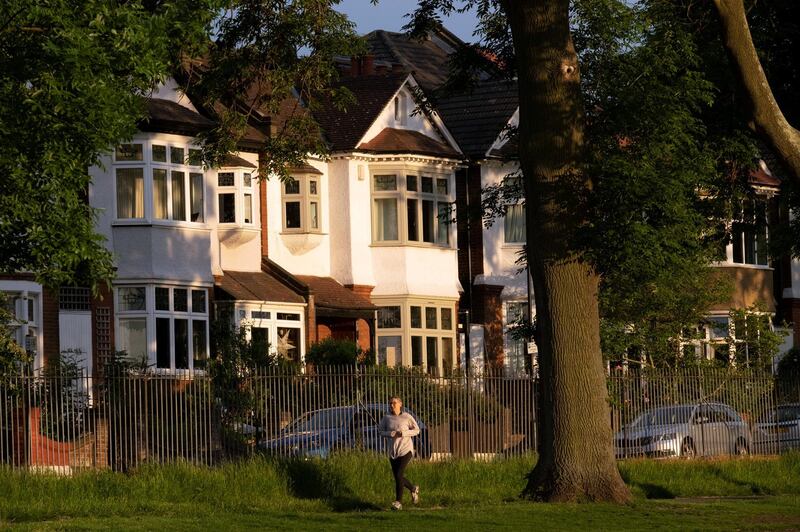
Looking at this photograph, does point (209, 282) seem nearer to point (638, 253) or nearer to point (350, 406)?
point (350, 406)

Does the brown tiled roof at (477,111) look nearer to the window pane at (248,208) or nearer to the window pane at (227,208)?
the window pane at (248,208)

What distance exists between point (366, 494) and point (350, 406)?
203cm

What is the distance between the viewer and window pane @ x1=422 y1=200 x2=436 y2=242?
1828 inches

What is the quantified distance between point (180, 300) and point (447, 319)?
9073 mm

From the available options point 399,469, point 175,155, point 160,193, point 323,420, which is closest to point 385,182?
point 175,155

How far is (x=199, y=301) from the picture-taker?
40656 millimetres

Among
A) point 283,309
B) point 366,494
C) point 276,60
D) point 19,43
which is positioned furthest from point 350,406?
point 283,309

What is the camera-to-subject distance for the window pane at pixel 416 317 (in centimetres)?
4584

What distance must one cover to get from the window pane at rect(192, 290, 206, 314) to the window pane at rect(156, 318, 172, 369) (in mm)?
932

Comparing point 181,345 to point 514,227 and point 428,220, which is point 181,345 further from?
point 514,227

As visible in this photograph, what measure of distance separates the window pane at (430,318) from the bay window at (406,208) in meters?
1.78

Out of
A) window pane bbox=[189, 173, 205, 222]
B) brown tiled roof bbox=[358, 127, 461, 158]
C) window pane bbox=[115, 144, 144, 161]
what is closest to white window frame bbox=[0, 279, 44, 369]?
window pane bbox=[115, 144, 144, 161]

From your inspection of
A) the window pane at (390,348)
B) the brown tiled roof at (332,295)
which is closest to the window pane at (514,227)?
the window pane at (390,348)

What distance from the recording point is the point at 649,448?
31859mm
